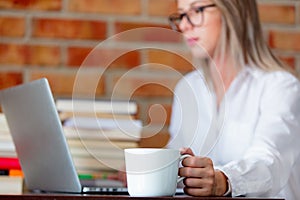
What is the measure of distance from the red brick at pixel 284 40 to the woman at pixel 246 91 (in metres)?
0.31

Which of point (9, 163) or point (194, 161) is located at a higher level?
point (194, 161)

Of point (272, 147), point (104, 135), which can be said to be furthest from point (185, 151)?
point (272, 147)

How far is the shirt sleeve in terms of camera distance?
1491 millimetres

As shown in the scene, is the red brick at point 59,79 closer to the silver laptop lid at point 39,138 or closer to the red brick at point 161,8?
the red brick at point 161,8

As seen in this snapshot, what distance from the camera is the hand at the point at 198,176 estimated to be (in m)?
1.30

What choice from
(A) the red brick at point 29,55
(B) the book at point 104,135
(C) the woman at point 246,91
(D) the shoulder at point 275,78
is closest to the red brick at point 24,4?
(A) the red brick at point 29,55

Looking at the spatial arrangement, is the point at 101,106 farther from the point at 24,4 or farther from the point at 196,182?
the point at 24,4

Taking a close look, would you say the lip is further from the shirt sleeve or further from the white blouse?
the shirt sleeve

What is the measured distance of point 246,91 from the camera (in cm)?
211

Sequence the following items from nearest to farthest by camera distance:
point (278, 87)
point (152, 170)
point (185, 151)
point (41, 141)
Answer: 1. point (152, 170)
2. point (185, 151)
3. point (41, 141)
4. point (278, 87)

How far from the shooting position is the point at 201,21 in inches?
83.5

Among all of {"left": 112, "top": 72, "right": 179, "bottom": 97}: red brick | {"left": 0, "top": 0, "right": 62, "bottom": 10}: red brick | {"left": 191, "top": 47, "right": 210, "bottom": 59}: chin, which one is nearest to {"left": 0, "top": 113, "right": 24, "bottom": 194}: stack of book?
{"left": 112, "top": 72, "right": 179, "bottom": 97}: red brick

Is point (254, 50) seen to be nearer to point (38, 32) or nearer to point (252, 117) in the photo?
point (252, 117)

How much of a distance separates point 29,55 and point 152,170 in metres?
1.23
